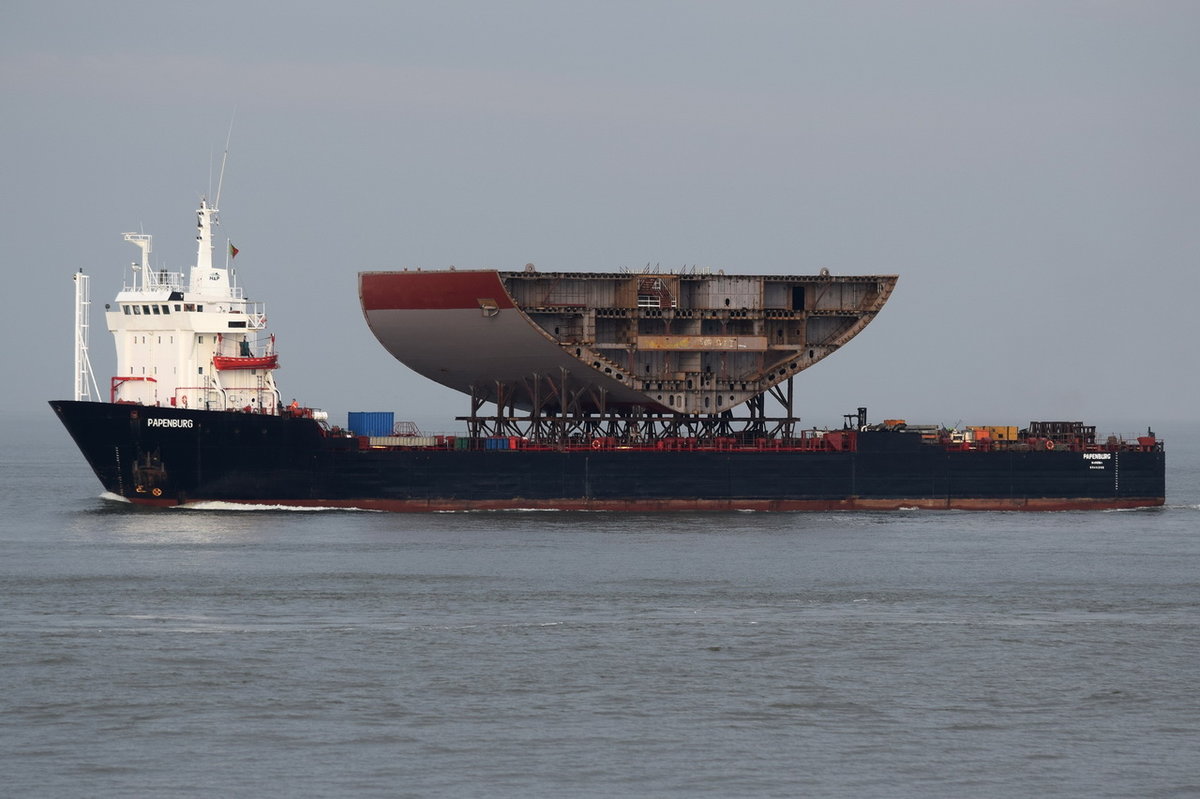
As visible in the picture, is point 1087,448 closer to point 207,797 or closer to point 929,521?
point 929,521

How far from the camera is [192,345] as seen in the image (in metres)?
70.4

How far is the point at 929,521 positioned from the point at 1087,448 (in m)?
11.3

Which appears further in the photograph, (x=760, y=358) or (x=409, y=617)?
(x=760, y=358)

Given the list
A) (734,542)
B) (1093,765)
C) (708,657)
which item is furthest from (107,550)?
(1093,765)

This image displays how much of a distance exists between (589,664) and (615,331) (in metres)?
35.8

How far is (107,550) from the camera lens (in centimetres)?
5675

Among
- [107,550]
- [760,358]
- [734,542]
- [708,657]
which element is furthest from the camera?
[760,358]

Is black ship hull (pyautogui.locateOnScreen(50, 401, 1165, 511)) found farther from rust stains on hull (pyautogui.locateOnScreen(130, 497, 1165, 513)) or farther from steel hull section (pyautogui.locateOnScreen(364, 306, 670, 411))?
steel hull section (pyautogui.locateOnScreen(364, 306, 670, 411))

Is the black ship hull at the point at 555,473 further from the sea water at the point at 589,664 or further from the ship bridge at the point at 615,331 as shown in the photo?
the sea water at the point at 589,664

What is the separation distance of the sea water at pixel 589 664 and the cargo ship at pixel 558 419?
18.1 feet

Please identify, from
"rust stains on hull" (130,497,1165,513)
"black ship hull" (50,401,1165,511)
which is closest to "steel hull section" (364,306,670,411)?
"black ship hull" (50,401,1165,511)

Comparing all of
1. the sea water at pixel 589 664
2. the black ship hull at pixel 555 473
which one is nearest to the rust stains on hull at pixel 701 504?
the black ship hull at pixel 555 473

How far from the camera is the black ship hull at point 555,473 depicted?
67.4 metres

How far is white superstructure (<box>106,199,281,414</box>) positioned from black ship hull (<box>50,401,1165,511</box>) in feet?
9.39
